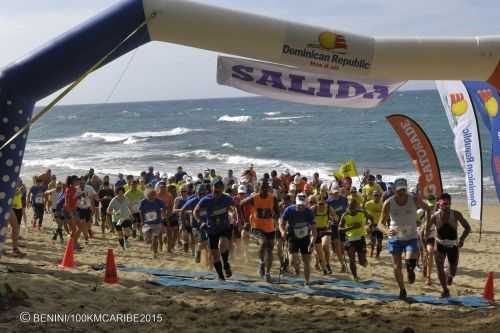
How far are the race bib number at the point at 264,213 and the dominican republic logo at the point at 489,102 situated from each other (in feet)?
15.6

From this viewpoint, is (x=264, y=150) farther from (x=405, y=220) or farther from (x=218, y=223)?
(x=405, y=220)

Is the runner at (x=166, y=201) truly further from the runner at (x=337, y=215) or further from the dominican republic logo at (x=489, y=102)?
the dominican republic logo at (x=489, y=102)

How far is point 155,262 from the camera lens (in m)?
10.5

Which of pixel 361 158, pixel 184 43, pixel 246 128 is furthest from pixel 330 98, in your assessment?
pixel 246 128

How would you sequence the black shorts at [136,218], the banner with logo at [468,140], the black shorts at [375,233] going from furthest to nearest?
1. the black shorts at [136,218]
2. the banner with logo at [468,140]
3. the black shorts at [375,233]

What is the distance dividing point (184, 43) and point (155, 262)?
5.23 meters

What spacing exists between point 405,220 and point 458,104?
16.5ft

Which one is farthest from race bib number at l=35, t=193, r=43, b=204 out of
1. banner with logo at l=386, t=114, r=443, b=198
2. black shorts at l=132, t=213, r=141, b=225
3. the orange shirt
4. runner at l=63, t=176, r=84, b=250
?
banner with logo at l=386, t=114, r=443, b=198

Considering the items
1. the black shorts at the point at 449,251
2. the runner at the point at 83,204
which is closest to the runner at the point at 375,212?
the black shorts at the point at 449,251

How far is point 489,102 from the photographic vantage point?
10625 millimetres

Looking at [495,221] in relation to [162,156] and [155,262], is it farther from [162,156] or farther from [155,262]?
[162,156]

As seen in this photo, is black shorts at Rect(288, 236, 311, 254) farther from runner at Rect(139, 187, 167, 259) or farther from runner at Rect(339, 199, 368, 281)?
runner at Rect(139, 187, 167, 259)

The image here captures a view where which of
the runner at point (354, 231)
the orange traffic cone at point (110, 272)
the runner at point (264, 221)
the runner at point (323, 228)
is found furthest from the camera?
the runner at point (323, 228)

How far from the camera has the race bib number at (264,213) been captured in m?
9.16
